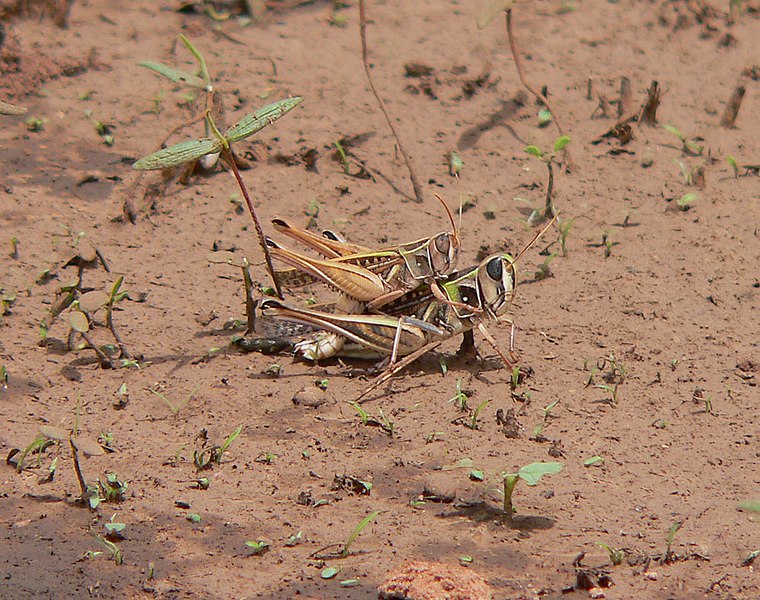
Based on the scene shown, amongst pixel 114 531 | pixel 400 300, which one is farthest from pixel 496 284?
pixel 114 531

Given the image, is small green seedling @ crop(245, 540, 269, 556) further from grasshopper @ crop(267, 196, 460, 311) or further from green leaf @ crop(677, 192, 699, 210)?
green leaf @ crop(677, 192, 699, 210)

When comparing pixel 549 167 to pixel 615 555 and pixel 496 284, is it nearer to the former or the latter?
pixel 496 284

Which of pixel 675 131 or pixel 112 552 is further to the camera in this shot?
pixel 675 131

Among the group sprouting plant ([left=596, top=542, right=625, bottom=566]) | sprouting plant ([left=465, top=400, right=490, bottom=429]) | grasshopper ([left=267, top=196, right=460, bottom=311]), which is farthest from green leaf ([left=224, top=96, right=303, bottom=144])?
sprouting plant ([left=596, top=542, right=625, bottom=566])

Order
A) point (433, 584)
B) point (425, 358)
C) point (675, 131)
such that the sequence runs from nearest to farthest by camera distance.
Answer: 1. point (433, 584)
2. point (425, 358)
3. point (675, 131)

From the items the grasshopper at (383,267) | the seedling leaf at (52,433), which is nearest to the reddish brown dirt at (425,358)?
the seedling leaf at (52,433)

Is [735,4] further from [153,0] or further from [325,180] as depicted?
[153,0]

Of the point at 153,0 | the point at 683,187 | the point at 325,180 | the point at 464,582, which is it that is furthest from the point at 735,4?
the point at 464,582
